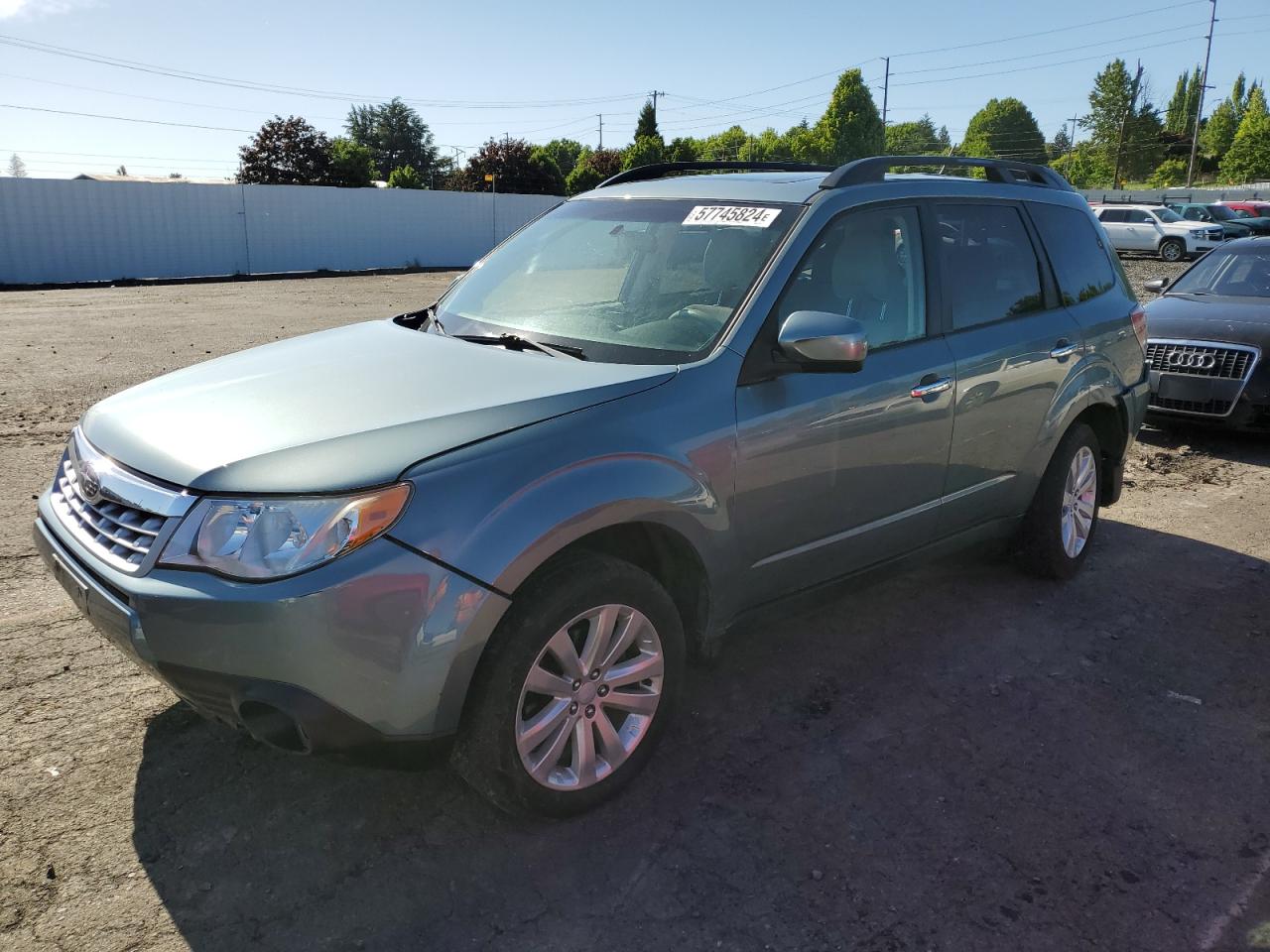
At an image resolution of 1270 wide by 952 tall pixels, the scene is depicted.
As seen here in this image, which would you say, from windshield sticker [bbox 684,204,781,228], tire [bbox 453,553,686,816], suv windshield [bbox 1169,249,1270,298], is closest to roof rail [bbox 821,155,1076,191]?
windshield sticker [bbox 684,204,781,228]

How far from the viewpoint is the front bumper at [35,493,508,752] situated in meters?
2.37

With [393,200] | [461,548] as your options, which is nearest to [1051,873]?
[461,548]

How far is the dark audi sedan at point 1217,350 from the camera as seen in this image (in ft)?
25.3

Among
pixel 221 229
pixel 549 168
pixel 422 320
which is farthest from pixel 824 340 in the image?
pixel 549 168

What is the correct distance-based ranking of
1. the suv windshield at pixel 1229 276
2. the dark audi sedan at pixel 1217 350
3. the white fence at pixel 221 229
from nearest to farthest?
the dark audi sedan at pixel 1217 350 < the suv windshield at pixel 1229 276 < the white fence at pixel 221 229

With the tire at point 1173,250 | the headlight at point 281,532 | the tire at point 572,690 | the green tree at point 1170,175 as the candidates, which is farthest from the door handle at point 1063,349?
the green tree at point 1170,175

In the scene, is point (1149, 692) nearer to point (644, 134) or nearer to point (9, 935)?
point (9, 935)

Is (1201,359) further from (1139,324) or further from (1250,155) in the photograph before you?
(1250,155)

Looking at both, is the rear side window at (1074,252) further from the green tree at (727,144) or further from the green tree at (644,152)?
the green tree at (727,144)

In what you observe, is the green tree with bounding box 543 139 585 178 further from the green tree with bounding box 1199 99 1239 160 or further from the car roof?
the car roof

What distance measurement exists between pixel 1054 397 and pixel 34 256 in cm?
2845

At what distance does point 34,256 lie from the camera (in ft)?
85.4

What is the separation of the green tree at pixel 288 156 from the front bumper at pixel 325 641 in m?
54.0

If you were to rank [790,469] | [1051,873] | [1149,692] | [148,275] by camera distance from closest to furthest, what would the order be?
1. [1051,873]
2. [790,469]
3. [1149,692]
4. [148,275]
